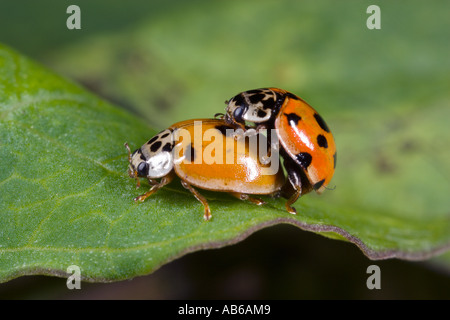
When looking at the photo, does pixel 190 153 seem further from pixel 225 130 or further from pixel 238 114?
pixel 238 114

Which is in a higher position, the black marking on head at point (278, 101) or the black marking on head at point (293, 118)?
the black marking on head at point (278, 101)

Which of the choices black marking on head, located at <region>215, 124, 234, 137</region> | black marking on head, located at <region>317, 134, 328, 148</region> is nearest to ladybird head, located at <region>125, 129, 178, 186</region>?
black marking on head, located at <region>215, 124, 234, 137</region>

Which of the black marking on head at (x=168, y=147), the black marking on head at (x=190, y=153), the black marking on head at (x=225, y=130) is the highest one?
the black marking on head at (x=225, y=130)

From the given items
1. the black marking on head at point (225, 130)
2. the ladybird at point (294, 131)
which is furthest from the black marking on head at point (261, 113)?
the black marking on head at point (225, 130)

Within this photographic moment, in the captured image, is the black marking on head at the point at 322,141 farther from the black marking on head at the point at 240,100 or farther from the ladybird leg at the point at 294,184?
the black marking on head at the point at 240,100

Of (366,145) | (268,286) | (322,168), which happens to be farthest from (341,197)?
(322,168)

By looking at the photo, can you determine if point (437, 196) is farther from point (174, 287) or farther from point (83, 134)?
point (83, 134)

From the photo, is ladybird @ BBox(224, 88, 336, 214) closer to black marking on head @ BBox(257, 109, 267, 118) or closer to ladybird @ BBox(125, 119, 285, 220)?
black marking on head @ BBox(257, 109, 267, 118)
